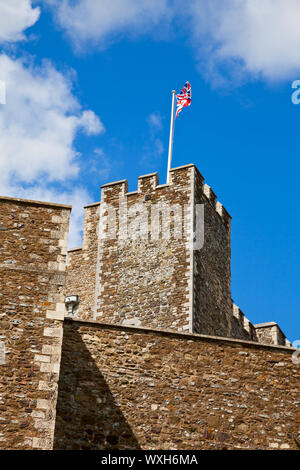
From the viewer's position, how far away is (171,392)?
16578 millimetres

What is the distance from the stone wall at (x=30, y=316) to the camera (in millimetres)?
13664

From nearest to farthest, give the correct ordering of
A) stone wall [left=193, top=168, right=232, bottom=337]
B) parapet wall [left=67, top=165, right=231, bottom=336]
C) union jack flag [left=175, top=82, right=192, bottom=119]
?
parapet wall [left=67, top=165, right=231, bottom=336] → stone wall [left=193, top=168, right=232, bottom=337] → union jack flag [left=175, top=82, right=192, bottom=119]

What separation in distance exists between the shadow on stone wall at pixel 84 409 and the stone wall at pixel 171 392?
0.02 meters

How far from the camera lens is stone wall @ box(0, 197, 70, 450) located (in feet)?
44.8

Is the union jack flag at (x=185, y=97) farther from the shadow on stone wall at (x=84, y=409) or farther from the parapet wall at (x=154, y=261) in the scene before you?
the shadow on stone wall at (x=84, y=409)

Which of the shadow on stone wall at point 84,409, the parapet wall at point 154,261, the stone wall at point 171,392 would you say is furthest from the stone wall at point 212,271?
the shadow on stone wall at point 84,409

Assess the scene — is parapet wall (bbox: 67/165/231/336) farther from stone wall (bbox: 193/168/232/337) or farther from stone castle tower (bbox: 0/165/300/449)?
stone castle tower (bbox: 0/165/300/449)

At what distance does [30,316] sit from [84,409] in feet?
8.01

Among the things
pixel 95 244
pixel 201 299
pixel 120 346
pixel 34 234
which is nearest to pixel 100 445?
pixel 120 346

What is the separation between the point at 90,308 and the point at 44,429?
1154 cm

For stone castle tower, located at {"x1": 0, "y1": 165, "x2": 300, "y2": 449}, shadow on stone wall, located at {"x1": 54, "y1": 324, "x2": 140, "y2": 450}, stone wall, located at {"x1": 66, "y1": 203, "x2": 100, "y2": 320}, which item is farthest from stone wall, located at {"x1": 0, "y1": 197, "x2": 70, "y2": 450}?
stone wall, located at {"x1": 66, "y1": 203, "x2": 100, "y2": 320}

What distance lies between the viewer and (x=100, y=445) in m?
15.6

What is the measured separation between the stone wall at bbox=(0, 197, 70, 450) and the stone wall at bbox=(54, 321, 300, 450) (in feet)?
5.82

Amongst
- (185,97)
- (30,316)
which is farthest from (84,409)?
(185,97)
